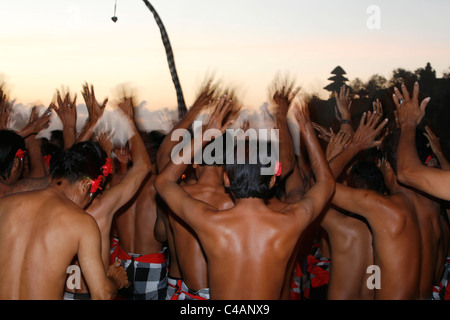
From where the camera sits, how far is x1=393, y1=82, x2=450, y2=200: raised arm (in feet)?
8.14

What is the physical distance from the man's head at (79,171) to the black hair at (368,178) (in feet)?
6.12

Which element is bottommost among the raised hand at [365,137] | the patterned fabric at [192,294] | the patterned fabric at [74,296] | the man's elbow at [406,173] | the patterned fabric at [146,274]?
the patterned fabric at [146,274]

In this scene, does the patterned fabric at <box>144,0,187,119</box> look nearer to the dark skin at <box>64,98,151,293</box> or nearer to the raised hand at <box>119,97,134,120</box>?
the raised hand at <box>119,97,134,120</box>

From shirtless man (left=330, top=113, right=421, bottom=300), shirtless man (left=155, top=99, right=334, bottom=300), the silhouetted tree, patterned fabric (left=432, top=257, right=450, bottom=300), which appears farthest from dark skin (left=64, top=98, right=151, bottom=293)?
the silhouetted tree

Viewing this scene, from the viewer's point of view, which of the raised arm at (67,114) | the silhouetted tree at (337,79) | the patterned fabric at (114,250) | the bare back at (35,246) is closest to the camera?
the bare back at (35,246)

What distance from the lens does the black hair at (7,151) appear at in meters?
3.16

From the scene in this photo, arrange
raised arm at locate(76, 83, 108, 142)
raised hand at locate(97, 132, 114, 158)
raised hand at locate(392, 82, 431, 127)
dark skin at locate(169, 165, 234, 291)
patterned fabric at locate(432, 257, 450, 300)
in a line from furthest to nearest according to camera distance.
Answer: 1. raised arm at locate(76, 83, 108, 142)
2. patterned fabric at locate(432, 257, 450, 300)
3. raised hand at locate(97, 132, 114, 158)
4. dark skin at locate(169, 165, 234, 291)
5. raised hand at locate(392, 82, 431, 127)

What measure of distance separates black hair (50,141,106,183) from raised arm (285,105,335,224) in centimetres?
113

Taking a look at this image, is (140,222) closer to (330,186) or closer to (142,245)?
(142,245)

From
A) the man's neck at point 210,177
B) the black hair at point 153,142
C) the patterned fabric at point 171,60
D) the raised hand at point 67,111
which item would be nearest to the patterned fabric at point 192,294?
the man's neck at point 210,177

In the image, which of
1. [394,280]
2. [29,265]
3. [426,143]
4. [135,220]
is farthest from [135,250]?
[426,143]

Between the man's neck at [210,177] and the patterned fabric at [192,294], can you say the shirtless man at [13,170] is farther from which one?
the patterned fabric at [192,294]

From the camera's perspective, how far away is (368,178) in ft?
10.7
